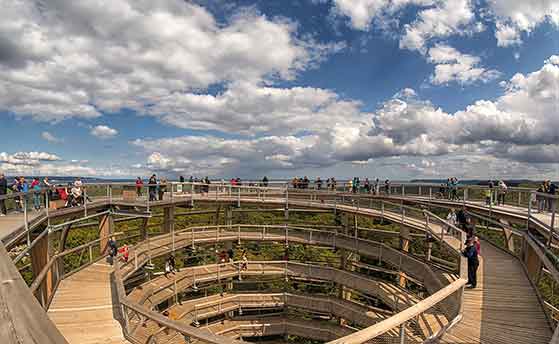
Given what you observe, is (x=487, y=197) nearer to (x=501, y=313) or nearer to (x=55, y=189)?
(x=501, y=313)

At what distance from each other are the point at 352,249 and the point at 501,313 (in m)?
16.1

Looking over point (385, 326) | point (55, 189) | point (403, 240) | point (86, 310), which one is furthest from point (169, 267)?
point (385, 326)

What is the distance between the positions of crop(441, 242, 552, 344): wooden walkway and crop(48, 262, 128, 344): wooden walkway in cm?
946

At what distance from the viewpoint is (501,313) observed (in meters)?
9.04

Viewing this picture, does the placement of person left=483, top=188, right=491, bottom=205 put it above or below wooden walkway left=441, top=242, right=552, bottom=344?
above

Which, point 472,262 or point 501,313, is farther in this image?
point 472,262

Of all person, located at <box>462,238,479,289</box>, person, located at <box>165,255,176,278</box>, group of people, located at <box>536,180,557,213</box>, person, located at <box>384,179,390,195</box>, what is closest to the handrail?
person, located at <box>462,238,479,289</box>

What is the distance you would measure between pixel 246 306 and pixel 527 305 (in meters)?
20.8

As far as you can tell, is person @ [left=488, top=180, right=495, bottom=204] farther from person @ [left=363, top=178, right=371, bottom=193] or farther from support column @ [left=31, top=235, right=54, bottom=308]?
support column @ [left=31, top=235, right=54, bottom=308]

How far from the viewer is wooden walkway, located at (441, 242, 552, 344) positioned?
7730mm

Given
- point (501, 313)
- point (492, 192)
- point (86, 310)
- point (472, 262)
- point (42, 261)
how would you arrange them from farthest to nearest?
point (492, 192) < point (42, 261) < point (86, 310) < point (472, 262) < point (501, 313)

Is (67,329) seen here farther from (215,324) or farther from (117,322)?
(215,324)

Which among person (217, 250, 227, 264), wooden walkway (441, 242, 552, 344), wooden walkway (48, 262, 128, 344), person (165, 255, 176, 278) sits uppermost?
wooden walkway (441, 242, 552, 344)

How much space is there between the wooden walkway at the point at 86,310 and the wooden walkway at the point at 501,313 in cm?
946
